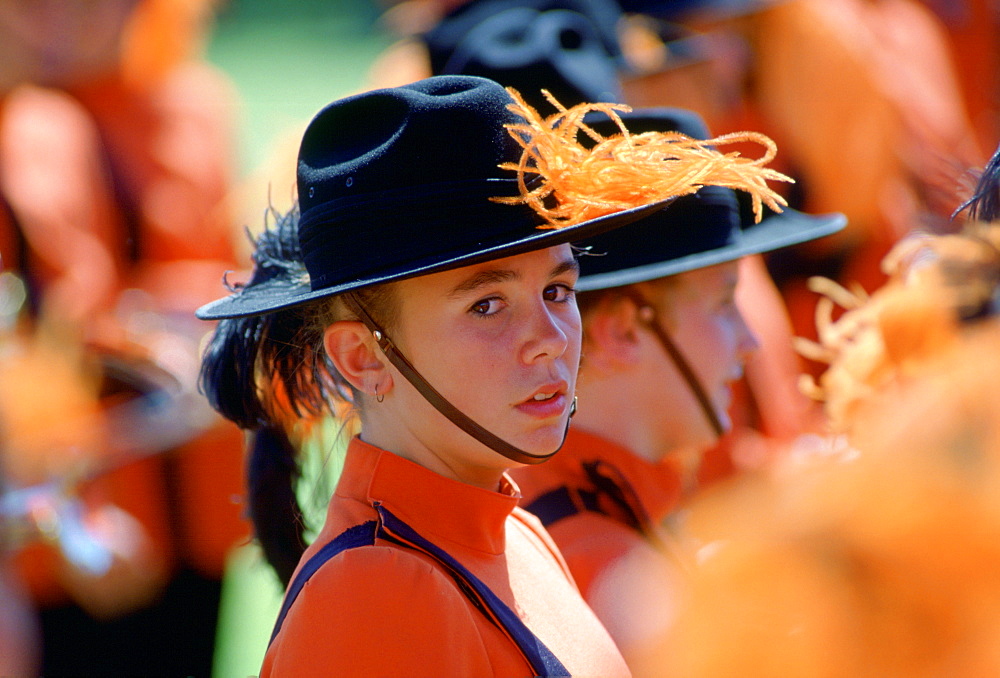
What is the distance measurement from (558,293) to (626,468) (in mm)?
681

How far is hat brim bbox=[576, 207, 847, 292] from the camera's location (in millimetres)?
2121

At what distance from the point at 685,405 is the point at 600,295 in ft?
1.00

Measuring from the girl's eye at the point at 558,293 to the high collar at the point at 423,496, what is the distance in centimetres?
31

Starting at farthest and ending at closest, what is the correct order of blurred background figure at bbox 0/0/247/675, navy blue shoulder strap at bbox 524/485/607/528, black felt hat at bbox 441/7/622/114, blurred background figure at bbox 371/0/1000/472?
1. blurred background figure at bbox 371/0/1000/472
2. blurred background figure at bbox 0/0/247/675
3. black felt hat at bbox 441/7/622/114
4. navy blue shoulder strap at bbox 524/485/607/528

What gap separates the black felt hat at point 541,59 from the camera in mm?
2990

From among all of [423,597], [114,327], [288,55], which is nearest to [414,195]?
[423,597]

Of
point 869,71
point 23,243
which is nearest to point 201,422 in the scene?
point 23,243

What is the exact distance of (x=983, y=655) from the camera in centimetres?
53

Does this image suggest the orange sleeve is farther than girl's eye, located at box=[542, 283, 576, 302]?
No

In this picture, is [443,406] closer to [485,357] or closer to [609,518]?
[485,357]

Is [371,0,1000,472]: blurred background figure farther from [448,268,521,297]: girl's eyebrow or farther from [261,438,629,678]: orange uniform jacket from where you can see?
[448,268,521,297]: girl's eyebrow

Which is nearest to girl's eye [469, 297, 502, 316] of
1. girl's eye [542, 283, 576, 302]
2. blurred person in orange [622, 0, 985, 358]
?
girl's eye [542, 283, 576, 302]

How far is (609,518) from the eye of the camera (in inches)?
78.8

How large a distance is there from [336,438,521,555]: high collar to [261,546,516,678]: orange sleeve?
5.3 inches
